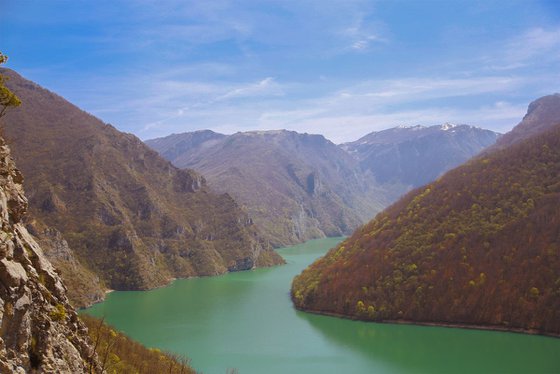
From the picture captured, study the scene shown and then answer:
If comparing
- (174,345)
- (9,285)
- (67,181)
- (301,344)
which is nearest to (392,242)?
(301,344)

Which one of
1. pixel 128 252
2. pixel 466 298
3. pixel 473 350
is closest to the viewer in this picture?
pixel 473 350

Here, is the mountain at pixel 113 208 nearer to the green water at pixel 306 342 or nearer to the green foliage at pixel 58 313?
the green water at pixel 306 342

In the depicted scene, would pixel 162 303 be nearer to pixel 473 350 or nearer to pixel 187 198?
pixel 473 350

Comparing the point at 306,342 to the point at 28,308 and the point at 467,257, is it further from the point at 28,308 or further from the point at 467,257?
the point at 28,308

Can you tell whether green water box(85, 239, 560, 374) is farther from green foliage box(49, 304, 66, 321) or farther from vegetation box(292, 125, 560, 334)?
green foliage box(49, 304, 66, 321)

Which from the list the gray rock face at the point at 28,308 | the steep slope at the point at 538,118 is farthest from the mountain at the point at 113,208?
the steep slope at the point at 538,118

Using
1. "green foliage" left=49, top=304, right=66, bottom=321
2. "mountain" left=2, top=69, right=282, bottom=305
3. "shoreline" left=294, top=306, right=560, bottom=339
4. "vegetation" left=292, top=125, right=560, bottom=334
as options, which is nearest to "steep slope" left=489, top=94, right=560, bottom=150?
"vegetation" left=292, top=125, right=560, bottom=334
